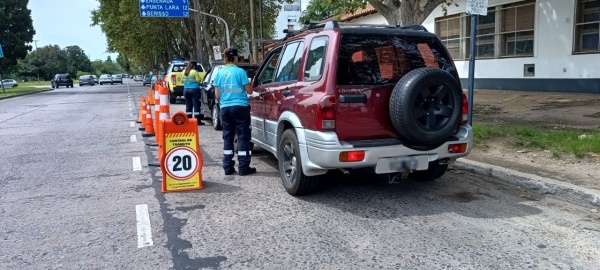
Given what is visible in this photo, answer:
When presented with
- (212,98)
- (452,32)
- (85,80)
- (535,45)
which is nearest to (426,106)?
(212,98)

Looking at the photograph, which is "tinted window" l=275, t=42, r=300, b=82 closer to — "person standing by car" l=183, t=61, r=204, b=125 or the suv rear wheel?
the suv rear wheel

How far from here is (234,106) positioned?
633 cm

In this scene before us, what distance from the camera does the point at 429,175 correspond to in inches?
237

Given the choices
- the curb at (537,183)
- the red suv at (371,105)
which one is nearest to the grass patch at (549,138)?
the curb at (537,183)

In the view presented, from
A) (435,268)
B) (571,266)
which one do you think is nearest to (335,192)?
(435,268)

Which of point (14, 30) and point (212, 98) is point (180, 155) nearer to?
point (212, 98)

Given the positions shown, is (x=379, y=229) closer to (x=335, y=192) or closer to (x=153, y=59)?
(x=335, y=192)

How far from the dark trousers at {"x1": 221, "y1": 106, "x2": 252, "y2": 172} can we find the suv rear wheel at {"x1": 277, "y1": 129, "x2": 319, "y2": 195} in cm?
92

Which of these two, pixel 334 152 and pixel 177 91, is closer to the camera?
pixel 334 152

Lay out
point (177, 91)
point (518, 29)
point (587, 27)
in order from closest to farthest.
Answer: point (587, 27), point (518, 29), point (177, 91)

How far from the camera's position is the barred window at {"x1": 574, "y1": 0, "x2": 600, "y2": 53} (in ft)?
46.8

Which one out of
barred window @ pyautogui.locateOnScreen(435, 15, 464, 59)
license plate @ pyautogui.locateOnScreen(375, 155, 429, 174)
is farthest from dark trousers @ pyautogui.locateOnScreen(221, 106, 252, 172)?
barred window @ pyautogui.locateOnScreen(435, 15, 464, 59)

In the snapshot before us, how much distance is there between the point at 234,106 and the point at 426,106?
263cm

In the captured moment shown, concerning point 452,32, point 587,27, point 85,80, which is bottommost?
point 85,80
